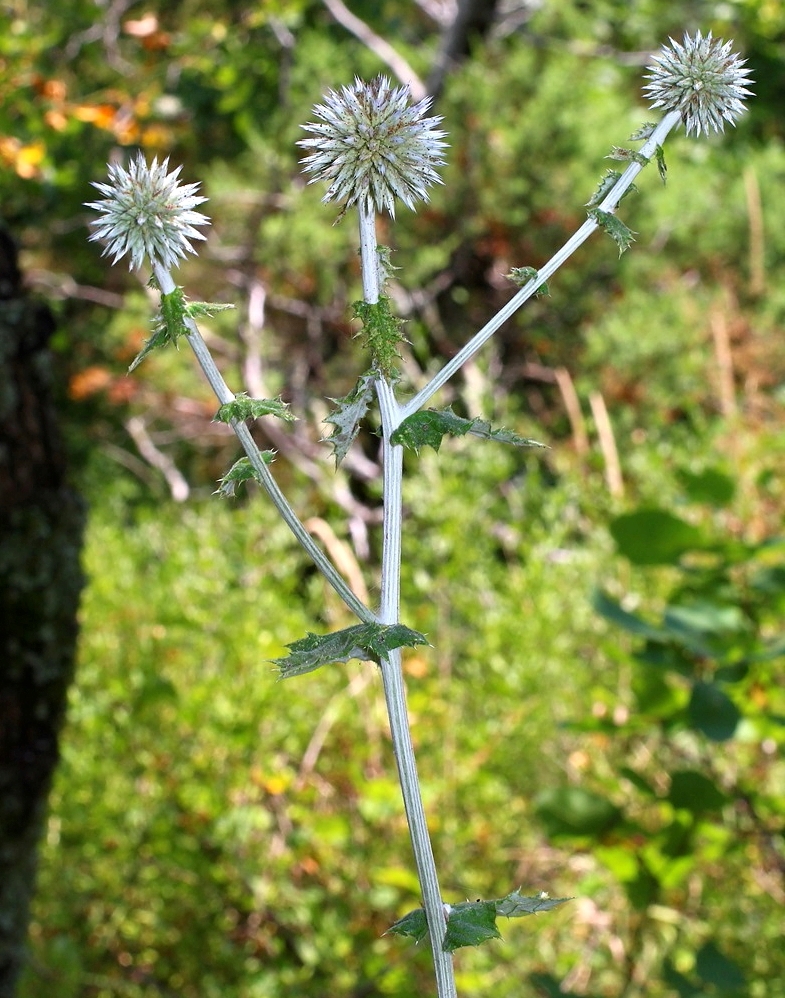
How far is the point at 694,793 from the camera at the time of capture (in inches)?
84.6

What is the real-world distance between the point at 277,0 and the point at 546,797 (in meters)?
4.10

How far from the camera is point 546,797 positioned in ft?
7.55

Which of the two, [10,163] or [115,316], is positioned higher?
[115,316]

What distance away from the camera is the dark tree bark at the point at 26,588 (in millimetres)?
2035

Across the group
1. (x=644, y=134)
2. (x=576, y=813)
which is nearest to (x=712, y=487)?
(x=576, y=813)

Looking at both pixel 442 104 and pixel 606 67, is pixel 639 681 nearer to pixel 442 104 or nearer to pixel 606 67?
pixel 442 104

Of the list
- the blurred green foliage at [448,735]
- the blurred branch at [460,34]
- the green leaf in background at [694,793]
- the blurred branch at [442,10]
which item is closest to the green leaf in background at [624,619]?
the blurred green foliage at [448,735]

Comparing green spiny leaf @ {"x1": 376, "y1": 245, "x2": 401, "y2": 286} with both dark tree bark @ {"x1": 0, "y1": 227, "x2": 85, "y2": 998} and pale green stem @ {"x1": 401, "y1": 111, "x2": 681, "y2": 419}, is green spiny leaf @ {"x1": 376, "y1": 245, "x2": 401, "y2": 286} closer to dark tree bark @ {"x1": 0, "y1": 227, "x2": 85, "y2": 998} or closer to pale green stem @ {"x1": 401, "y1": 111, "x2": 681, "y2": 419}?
pale green stem @ {"x1": 401, "y1": 111, "x2": 681, "y2": 419}

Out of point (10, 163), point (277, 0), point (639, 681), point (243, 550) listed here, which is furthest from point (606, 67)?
point (639, 681)

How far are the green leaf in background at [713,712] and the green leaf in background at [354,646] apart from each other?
1.32m

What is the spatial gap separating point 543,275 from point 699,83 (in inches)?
7.0

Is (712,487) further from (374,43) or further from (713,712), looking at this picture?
(374,43)

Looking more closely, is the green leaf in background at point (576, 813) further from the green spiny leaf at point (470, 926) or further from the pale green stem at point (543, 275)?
the pale green stem at point (543, 275)

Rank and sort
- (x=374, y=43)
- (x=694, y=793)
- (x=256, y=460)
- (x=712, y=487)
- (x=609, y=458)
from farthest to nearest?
(x=374, y=43) → (x=609, y=458) → (x=712, y=487) → (x=694, y=793) → (x=256, y=460)
